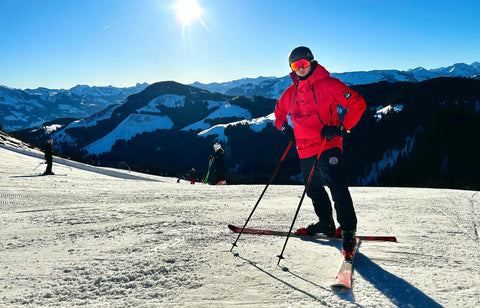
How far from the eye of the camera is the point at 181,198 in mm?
6699

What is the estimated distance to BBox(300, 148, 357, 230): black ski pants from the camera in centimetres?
309

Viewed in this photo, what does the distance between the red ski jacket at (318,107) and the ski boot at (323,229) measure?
0.95m

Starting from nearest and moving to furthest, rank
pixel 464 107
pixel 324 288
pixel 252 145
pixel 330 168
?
pixel 324 288, pixel 330 168, pixel 464 107, pixel 252 145

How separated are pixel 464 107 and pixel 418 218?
446ft

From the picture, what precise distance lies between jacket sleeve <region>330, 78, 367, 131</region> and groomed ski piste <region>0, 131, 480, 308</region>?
153 cm

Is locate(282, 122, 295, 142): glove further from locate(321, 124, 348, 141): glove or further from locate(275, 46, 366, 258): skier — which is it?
locate(321, 124, 348, 141): glove

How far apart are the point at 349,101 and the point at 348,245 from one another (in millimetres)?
1628

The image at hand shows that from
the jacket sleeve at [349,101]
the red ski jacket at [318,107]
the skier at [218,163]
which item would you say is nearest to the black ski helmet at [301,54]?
Answer: the red ski jacket at [318,107]

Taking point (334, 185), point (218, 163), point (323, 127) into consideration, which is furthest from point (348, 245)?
point (218, 163)

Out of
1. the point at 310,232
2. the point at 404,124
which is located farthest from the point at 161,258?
the point at 404,124

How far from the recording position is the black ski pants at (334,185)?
10.1 feet

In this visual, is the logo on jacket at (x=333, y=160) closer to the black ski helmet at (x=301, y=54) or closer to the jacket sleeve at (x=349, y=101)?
the jacket sleeve at (x=349, y=101)

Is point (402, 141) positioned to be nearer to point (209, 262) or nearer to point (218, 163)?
point (218, 163)

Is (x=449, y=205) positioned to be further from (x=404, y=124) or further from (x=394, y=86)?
(x=394, y=86)
